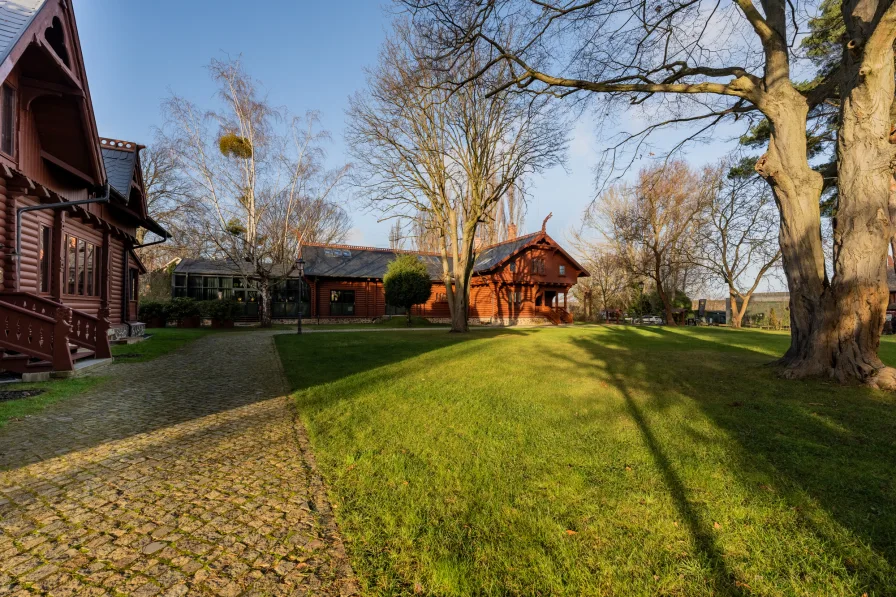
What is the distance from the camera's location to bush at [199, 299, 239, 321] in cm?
2378

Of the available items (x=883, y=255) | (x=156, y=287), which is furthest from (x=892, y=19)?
(x=156, y=287)

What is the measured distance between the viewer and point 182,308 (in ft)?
77.1

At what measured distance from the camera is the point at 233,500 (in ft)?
10.4

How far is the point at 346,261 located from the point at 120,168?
17903 mm

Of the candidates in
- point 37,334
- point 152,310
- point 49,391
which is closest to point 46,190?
point 37,334

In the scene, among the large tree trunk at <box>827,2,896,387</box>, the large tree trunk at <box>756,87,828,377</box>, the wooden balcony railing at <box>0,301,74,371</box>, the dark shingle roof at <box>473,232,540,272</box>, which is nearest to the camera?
the large tree trunk at <box>827,2,896,387</box>

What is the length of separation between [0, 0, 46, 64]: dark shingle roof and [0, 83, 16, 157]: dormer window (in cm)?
144

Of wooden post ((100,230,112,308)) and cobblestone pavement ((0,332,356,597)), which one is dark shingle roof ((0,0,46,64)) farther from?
wooden post ((100,230,112,308))

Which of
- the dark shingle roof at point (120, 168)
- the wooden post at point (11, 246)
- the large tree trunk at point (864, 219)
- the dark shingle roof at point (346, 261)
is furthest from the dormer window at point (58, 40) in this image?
the dark shingle roof at point (346, 261)

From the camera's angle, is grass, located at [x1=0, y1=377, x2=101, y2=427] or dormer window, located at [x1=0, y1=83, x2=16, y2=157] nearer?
grass, located at [x1=0, y1=377, x2=101, y2=427]

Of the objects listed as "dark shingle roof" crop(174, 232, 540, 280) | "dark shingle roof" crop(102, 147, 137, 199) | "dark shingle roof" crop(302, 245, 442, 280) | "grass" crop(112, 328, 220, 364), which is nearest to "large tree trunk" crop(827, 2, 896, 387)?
"grass" crop(112, 328, 220, 364)

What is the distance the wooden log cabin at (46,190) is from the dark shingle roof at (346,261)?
17086mm

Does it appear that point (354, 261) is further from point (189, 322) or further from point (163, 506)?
point (163, 506)

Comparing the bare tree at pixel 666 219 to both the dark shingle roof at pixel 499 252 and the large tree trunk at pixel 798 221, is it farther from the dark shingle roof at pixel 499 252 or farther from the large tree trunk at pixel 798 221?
the large tree trunk at pixel 798 221
